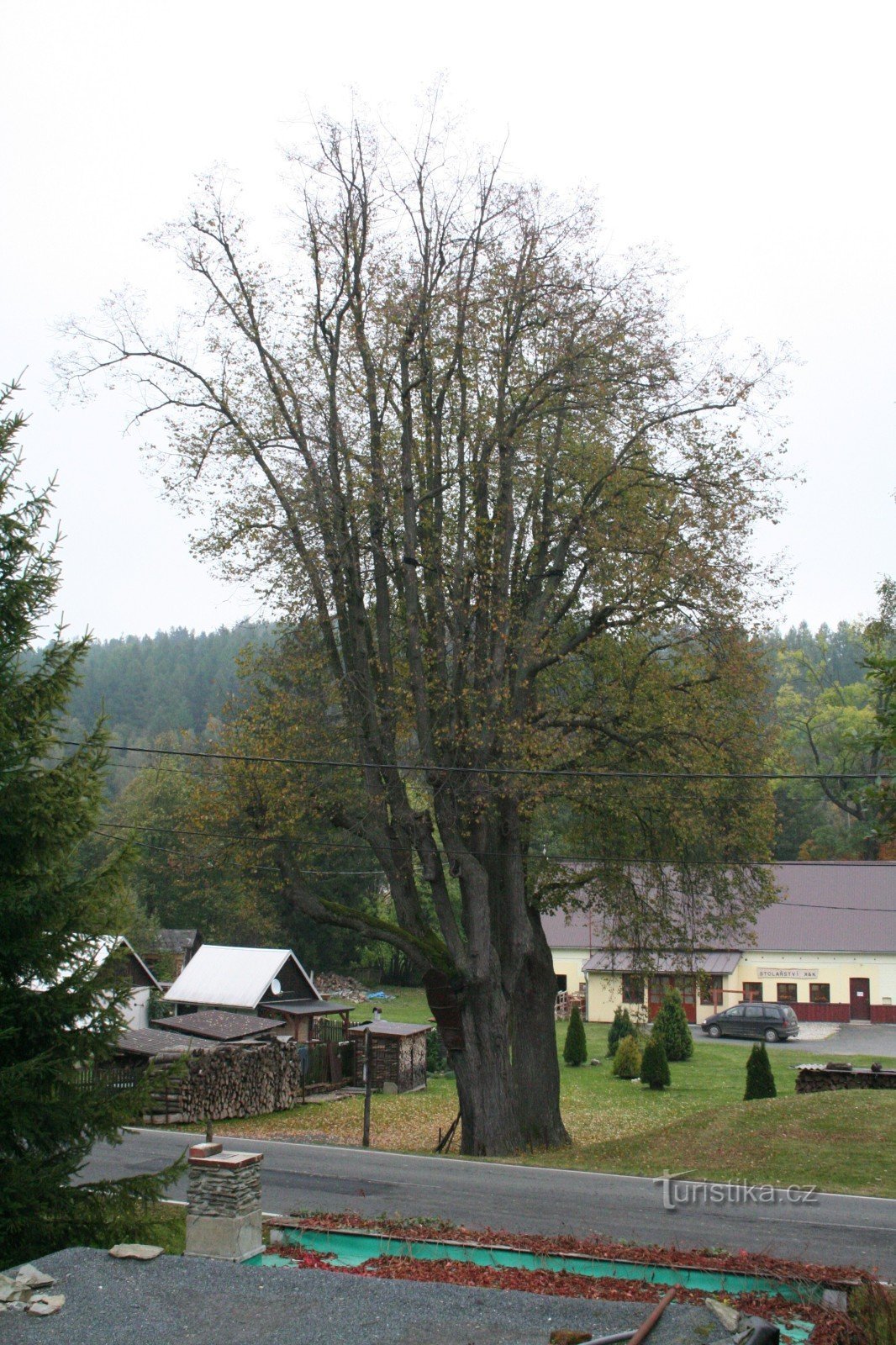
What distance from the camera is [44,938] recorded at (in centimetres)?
954

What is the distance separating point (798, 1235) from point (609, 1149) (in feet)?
22.4

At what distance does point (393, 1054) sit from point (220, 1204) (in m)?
25.7

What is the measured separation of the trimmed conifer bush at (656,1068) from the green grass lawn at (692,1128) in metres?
0.39

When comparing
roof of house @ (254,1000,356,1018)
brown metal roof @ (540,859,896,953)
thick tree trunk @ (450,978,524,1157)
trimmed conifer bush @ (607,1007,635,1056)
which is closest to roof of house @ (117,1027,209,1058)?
thick tree trunk @ (450,978,524,1157)

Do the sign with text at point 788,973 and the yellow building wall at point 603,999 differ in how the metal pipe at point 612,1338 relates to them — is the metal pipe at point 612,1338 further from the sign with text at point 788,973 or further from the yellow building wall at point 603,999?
the sign with text at point 788,973

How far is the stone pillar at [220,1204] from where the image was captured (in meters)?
8.87

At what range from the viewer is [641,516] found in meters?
18.7

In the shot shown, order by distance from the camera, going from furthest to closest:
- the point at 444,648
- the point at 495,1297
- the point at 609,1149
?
the point at 444,648 < the point at 609,1149 < the point at 495,1297

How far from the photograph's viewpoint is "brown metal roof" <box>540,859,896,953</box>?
46.9 metres

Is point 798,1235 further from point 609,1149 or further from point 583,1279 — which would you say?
point 609,1149

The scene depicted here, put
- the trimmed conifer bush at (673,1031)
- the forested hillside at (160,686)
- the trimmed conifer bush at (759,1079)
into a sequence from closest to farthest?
the trimmed conifer bush at (759,1079) → the trimmed conifer bush at (673,1031) → the forested hillside at (160,686)

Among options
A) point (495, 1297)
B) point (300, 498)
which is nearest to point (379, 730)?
point (300, 498)

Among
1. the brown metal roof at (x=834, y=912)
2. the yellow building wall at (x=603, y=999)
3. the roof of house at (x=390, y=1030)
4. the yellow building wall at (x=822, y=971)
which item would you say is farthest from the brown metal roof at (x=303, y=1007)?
the yellow building wall at (x=822, y=971)

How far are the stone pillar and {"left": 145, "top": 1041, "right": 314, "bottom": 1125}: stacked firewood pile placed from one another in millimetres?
13342
